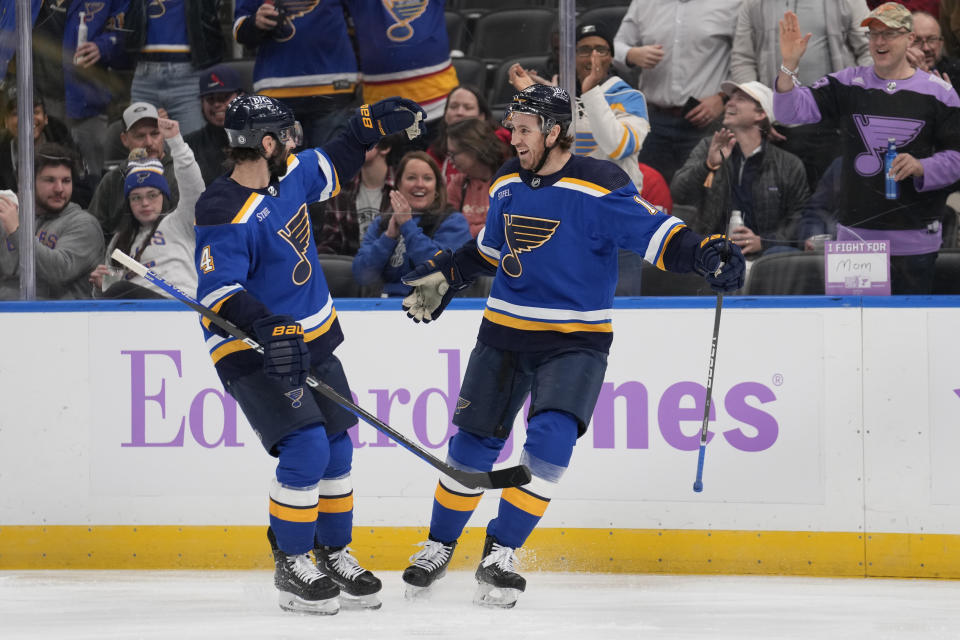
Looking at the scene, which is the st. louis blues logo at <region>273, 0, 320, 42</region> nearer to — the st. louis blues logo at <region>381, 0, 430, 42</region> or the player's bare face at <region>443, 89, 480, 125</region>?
the st. louis blues logo at <region>381, 0, 430, 42</region>

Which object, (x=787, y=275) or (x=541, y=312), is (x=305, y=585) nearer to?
(x=541, y=312)

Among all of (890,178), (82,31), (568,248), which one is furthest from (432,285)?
(82,31)

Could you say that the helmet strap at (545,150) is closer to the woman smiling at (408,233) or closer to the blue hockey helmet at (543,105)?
the blue hockey helmet at (543,105)

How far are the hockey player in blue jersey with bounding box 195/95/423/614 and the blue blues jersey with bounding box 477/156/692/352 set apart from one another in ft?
1.70

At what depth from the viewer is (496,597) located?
3191 mm

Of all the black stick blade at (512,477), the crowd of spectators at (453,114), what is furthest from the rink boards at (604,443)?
the black stick blade at (512,477)

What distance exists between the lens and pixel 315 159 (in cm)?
323

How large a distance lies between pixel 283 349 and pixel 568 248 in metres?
0.83

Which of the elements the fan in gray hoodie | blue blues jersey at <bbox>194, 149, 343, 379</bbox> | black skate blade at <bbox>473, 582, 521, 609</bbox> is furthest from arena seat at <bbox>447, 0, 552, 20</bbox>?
black skate blade at <bbox>473, 582, 521, 609</bbox>

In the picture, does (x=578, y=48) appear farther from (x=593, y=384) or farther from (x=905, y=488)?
(x=905, y=488)

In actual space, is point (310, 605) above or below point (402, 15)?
below

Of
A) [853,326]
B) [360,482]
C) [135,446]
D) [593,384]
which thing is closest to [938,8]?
[853,326]

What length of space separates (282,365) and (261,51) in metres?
1.81

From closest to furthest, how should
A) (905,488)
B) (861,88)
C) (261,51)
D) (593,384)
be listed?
(593,384) < (905,488) < (861,88) < (261,51)
